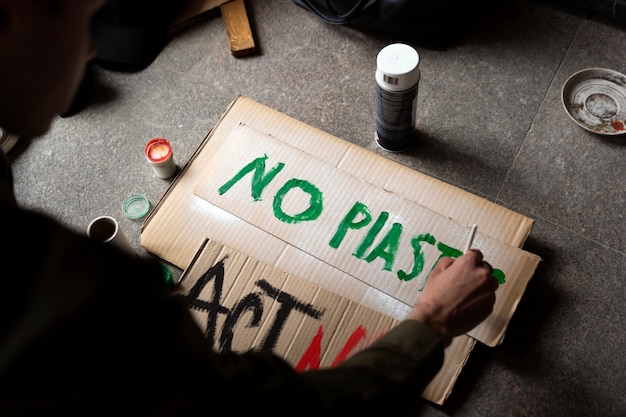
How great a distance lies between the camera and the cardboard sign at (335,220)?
101 centimetres

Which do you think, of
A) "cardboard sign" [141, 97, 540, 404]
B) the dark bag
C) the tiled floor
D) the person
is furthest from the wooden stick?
the dark bag

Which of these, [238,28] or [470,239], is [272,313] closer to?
[470,239]

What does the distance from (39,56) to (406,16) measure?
96 cm

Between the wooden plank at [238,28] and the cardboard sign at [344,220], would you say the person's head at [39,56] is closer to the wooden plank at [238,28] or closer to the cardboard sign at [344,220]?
the cardboard sign at [344,220]

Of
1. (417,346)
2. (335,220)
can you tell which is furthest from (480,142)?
(417,346)

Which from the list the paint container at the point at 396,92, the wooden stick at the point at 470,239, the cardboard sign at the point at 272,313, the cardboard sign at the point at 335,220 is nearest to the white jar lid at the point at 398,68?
the paint container at the point at 396,92

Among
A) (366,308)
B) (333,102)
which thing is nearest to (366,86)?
(333,102)

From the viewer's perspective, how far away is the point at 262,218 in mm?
1091

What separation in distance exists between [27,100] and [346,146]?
2.35 ft

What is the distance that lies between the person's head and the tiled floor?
614mm

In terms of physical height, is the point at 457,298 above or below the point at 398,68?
below

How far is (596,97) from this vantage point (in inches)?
49.3

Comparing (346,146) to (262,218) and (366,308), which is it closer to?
A: (262,218)

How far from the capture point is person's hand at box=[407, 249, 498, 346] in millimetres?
814
